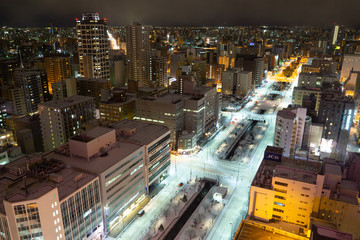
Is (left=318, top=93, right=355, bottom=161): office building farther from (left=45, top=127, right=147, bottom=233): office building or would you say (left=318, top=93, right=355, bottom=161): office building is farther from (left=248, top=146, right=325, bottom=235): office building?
(left=45, top=127, right=147, bottom=233): office building

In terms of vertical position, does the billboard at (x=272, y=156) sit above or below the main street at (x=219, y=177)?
above

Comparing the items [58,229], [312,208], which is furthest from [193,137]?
[58,229]

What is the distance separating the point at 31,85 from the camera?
87250 mm

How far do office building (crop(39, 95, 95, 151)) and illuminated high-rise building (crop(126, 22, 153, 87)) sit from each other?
4999 cm

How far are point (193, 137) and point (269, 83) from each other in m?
84.0

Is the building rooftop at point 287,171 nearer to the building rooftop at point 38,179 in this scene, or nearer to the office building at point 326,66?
the building rooftop at point 38,179

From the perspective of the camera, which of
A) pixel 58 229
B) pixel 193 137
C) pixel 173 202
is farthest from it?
pixel 193 137

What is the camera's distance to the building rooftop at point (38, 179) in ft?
102

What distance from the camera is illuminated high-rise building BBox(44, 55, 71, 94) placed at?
107 meters

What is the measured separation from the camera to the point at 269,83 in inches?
5300

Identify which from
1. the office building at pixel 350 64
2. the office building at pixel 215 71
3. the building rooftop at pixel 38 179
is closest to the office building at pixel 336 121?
the building rooftop at pixel 38 179

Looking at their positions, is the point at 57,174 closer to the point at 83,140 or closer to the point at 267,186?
the point at 83,140

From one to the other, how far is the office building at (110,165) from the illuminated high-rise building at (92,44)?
162 feet

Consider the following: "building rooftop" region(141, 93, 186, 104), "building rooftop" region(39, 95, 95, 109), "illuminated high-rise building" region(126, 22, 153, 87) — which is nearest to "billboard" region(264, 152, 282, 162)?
"building rooftop" region(141, 93, 186, 104)
